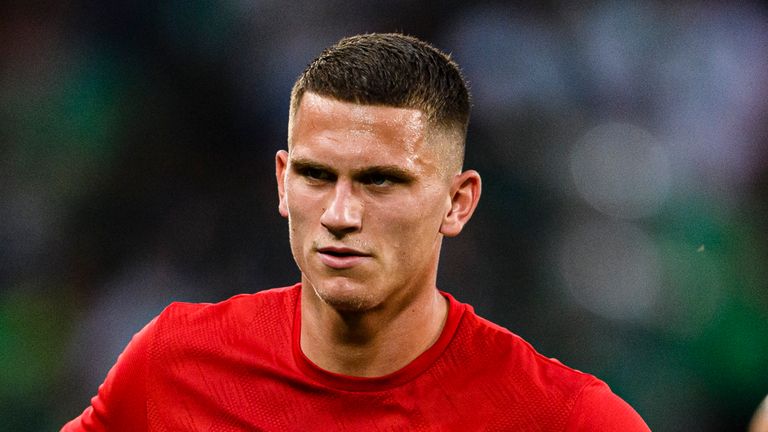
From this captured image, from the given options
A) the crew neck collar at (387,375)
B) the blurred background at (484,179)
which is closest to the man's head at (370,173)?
the crew neck collar at (387,375)

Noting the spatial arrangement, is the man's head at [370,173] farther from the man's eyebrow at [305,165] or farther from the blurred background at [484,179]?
the blurred background at [484,179]

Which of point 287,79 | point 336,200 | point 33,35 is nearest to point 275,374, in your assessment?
point 336,200

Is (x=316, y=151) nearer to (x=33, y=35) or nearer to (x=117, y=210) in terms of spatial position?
(x=117, y=210)

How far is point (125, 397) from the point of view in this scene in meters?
2.95

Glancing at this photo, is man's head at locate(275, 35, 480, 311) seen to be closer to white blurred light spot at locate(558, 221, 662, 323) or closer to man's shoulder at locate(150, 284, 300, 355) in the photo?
man's shoulder at locate(150, 284, 300, 355)

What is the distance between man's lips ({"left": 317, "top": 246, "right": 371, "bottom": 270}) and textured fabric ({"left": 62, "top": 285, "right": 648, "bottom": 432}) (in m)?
0.43

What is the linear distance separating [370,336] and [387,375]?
0.13m

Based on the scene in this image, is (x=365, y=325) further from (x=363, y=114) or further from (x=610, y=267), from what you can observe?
(x=610, y=267)

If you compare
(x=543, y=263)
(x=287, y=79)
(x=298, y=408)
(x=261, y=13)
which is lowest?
(x=543, y=263)

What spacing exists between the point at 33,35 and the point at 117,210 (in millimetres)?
1111

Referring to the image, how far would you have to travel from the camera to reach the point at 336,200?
2477 mm

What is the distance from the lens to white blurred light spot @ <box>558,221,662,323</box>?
522 cm

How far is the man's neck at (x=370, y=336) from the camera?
2715 millimetres

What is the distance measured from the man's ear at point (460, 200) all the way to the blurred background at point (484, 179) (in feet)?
8.11
